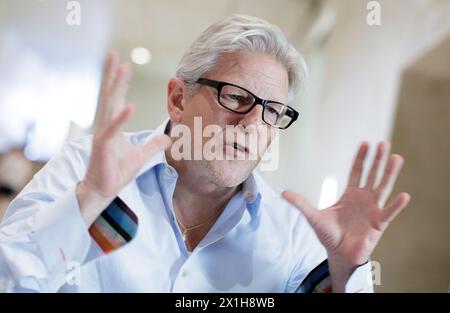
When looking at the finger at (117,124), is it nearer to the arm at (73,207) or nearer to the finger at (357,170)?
the arm at (73,207)

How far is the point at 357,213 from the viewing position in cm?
76

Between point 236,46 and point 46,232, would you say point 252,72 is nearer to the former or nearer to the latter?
point 236,46

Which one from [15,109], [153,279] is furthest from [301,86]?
[15,109]

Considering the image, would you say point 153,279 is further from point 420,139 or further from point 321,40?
point 420,139

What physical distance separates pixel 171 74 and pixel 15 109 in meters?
0.30

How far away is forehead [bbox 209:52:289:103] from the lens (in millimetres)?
802

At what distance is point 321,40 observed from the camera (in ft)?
3.49

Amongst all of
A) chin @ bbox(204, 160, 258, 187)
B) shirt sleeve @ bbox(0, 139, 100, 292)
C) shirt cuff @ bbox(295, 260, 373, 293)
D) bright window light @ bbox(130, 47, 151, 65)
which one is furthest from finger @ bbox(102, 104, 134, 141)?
shirt cuff @ bbox(295, 260, 373, 293)

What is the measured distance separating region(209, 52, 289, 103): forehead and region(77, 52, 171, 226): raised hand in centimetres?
18

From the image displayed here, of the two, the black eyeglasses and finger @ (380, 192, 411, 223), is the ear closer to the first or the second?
the black eyeglasses

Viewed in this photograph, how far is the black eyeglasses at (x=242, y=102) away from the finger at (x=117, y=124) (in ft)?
0.67

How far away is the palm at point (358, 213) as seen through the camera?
0.75m

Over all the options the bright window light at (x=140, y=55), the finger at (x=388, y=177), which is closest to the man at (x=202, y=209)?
the finger at (x=388, y=177)

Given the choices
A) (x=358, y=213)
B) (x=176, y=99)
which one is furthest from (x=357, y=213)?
(x=176, y=99)
